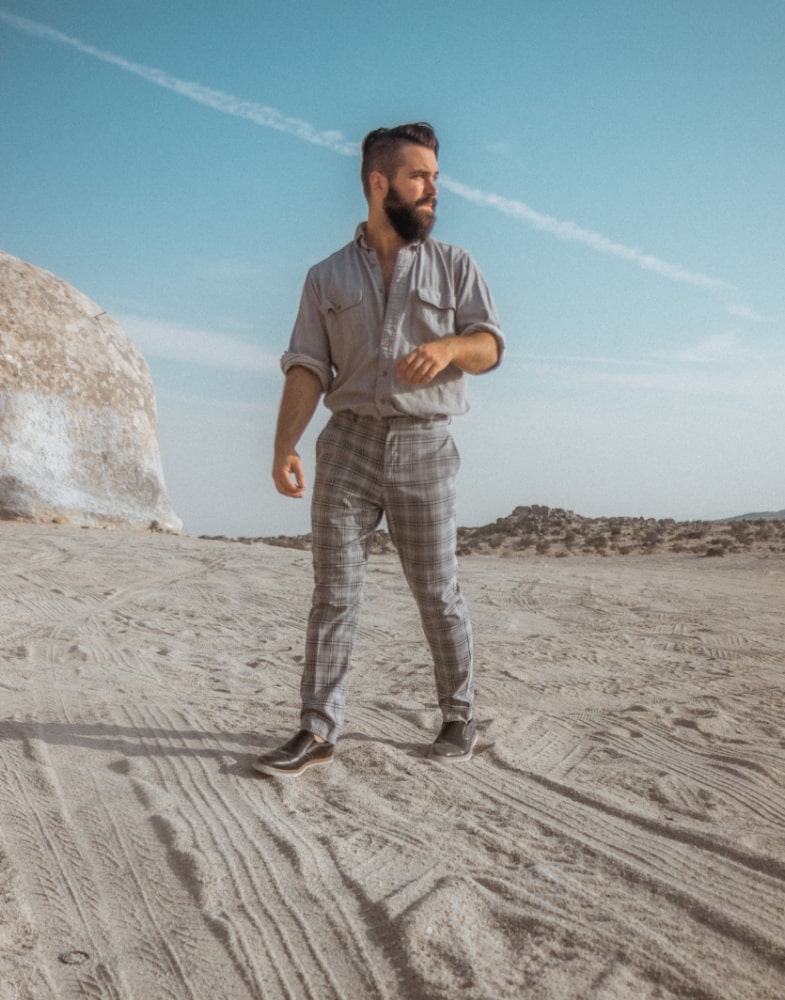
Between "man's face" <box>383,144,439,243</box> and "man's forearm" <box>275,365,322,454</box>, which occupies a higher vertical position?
"man's face" <box>383,144,439,243</box>

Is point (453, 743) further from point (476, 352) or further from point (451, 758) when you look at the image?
point (476, 352)

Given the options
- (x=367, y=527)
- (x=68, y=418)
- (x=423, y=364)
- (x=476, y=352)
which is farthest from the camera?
(x=68, y=418)

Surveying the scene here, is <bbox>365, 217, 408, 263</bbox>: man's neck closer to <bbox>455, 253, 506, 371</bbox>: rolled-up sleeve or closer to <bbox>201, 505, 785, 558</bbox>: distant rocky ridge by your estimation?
<bbox>455, 253, 506, 371</bbox>: rolled-up sleeve

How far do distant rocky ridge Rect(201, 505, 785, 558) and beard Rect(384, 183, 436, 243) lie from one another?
11.5 meters

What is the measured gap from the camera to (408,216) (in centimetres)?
333

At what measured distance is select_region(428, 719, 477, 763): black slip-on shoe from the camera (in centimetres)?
352

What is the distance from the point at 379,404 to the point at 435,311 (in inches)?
16.8

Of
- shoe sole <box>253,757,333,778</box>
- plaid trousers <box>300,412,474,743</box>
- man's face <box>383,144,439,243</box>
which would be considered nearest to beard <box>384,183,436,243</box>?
man's face <box>383,144,439,243</box>

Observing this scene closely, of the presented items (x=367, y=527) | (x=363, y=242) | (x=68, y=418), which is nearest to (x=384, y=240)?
(x=363, y=242)

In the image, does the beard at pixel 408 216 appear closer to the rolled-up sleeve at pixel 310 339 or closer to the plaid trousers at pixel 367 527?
the rolled-up sleeve at pixel 310 339

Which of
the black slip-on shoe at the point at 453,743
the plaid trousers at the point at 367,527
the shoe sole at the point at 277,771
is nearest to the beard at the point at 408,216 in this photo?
the plaid trousers at the point at 367,527

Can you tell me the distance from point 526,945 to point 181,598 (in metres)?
5.93

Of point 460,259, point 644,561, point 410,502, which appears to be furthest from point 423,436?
point 644,561

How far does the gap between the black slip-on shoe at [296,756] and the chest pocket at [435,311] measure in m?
1.61
